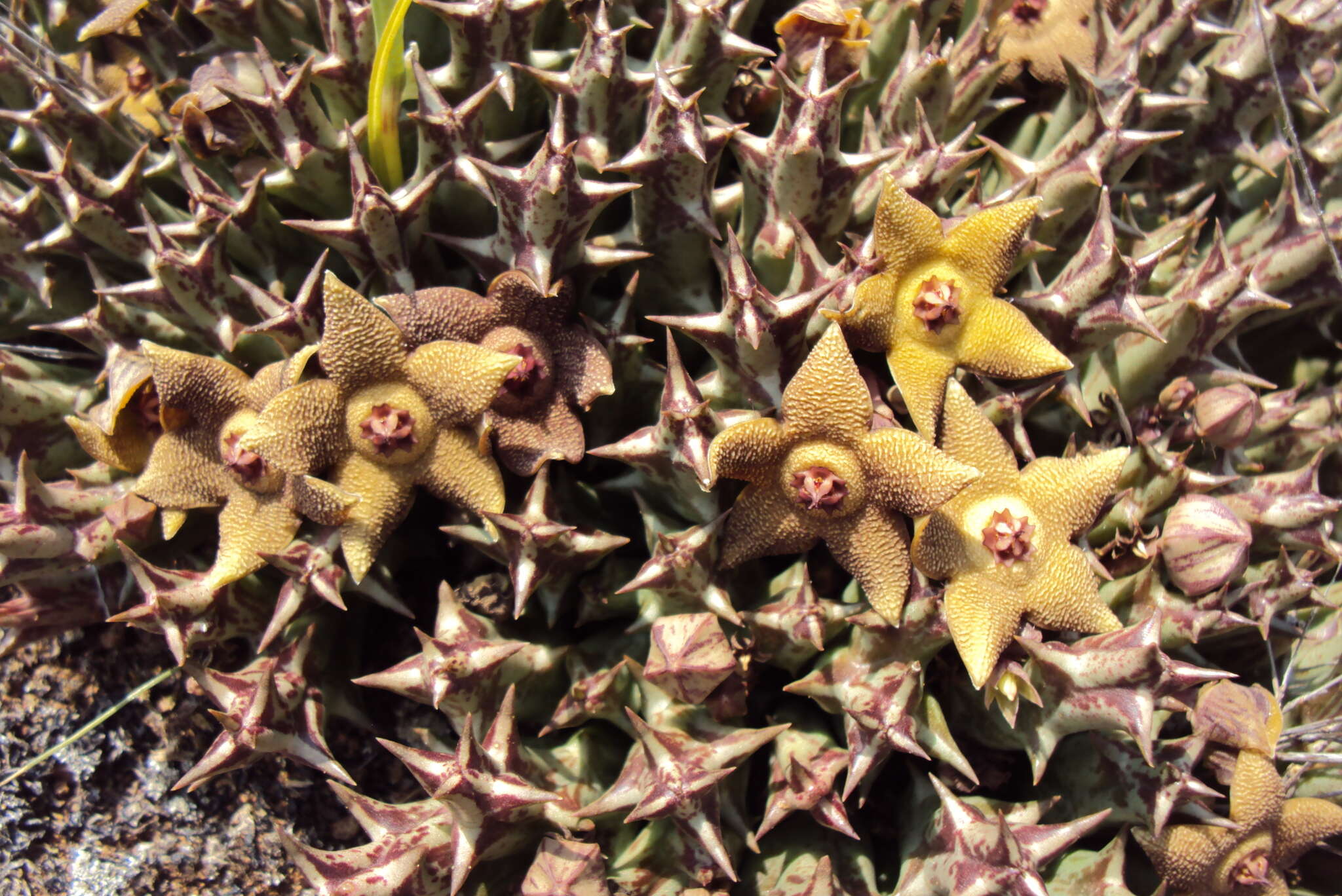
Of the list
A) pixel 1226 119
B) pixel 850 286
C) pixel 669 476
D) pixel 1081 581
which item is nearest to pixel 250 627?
pixel 669 476

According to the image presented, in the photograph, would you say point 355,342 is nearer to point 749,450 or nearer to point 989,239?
point 749,450

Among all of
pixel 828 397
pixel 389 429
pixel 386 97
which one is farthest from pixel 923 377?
pixel 386 97

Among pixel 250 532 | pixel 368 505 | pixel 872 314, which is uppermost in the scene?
pixel 872 314

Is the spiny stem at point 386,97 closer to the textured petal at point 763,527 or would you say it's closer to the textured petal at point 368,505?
the textured petal at point 368,505

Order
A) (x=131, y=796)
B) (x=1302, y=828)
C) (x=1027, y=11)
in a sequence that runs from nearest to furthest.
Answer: (x=1302, y=828)
(x=131, y=796)
(x=1027, y=11)

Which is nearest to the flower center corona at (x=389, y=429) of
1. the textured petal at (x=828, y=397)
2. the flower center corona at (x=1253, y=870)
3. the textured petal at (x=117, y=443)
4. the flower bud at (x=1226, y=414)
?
the textured petal at (x=117, y=443)

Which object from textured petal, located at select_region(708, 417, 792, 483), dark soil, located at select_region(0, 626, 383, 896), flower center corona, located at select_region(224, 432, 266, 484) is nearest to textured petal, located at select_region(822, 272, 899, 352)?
textured petal, located at select_region(708, 417, 792, 483)

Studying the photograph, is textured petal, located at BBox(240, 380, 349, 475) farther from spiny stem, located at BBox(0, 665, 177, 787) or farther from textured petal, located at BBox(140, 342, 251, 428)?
spiny stem, located at BBox(0, 665, 177, 787)

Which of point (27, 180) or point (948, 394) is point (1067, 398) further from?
point (27, 180)
